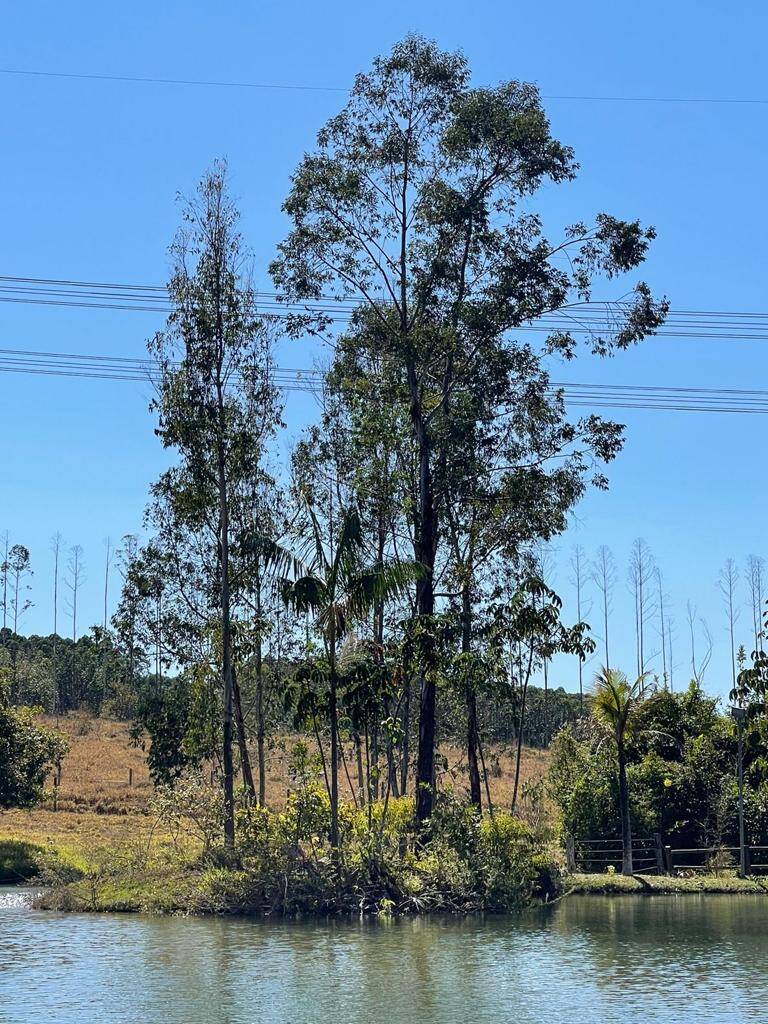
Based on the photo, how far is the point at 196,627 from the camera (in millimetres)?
39188

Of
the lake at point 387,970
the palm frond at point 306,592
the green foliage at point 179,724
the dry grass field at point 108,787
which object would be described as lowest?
the lake at point 387,970

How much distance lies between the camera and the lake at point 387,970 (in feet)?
60.2

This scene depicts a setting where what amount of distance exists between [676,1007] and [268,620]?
2249 cm

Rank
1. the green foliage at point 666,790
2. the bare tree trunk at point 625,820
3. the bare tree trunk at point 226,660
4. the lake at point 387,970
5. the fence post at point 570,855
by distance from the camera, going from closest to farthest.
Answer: the lake at point 387,970 < the bare tree trunk at point 226,660 < the fence post at point 570,855 < the bare tree trunk at point 625,820 < the green foliage at point 666,790

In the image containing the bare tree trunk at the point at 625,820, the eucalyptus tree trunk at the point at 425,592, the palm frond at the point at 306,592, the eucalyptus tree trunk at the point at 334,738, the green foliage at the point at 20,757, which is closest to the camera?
the eucalyptus tree trunk at the point at 334,738

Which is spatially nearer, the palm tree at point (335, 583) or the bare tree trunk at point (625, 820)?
the palm tree at point (335, 583)

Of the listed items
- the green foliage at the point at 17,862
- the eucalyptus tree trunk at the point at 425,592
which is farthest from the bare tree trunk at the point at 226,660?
the green foliage at the point at 17,862

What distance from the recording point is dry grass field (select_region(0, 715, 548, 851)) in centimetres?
→ 4616

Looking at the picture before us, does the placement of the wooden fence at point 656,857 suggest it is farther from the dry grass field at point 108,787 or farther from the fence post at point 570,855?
the dry grass field at point 108,787

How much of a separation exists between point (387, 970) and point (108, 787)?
4603 cm

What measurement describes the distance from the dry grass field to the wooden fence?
2594 mm

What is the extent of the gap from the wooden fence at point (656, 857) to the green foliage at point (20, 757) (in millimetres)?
18739

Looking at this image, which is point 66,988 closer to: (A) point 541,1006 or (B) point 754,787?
(A) point 541,1006

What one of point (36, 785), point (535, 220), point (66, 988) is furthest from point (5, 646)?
point (66, 988)
